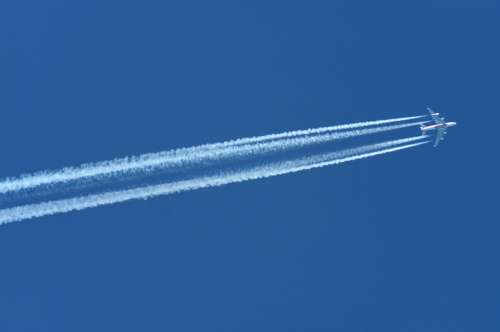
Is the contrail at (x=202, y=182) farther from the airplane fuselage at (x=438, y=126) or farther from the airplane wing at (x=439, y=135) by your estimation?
the airplane wing at (x=439, y=135)

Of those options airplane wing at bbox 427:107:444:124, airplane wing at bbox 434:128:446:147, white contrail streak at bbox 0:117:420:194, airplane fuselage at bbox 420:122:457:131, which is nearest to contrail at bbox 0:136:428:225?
airplane fuselage at bbox 420:122:457:131

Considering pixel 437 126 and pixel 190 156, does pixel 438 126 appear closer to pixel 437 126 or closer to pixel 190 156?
pixel 437 126

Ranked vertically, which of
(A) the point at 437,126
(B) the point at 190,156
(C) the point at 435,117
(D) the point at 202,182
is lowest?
(D) the point at 202,182

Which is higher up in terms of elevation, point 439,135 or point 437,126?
point 437,126

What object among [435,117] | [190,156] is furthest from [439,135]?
[190,156]

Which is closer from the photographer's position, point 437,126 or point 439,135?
point 437,126

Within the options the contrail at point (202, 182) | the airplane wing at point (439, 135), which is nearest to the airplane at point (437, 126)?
the airplane wing at point (439, 135)
